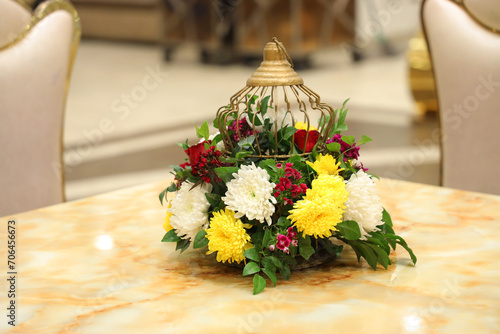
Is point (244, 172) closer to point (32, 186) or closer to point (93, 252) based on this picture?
point (93, 252)

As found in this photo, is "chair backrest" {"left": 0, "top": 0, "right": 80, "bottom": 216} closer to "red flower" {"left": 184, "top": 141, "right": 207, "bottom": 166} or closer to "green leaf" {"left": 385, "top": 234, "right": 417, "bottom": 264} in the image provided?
"red flower" {"left": 184, "top": 141, "right": 207, "bottom": 166}

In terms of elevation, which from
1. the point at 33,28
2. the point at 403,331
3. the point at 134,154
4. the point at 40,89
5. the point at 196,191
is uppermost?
the point at 33,28

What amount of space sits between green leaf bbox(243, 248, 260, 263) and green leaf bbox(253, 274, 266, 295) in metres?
0.02

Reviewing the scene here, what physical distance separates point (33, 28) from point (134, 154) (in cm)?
234

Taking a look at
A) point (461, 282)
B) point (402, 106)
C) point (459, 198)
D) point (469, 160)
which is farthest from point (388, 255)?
point (402, 106)

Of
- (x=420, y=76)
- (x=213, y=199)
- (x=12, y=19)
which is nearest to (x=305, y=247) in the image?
(x=213, y=199)

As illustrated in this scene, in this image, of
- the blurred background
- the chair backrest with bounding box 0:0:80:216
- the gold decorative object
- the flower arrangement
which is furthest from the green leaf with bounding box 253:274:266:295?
the gold decorative object

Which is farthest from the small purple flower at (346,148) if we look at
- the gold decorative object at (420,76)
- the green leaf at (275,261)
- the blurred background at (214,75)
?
the gold decorative object at (420,76)

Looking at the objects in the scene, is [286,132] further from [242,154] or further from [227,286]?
[227,286]

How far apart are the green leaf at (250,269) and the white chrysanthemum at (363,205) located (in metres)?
0.16

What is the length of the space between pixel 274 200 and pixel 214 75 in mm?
5959

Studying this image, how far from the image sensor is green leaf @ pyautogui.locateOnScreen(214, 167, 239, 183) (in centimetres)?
93

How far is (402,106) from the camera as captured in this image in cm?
528

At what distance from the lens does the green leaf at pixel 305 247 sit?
2.98ft
